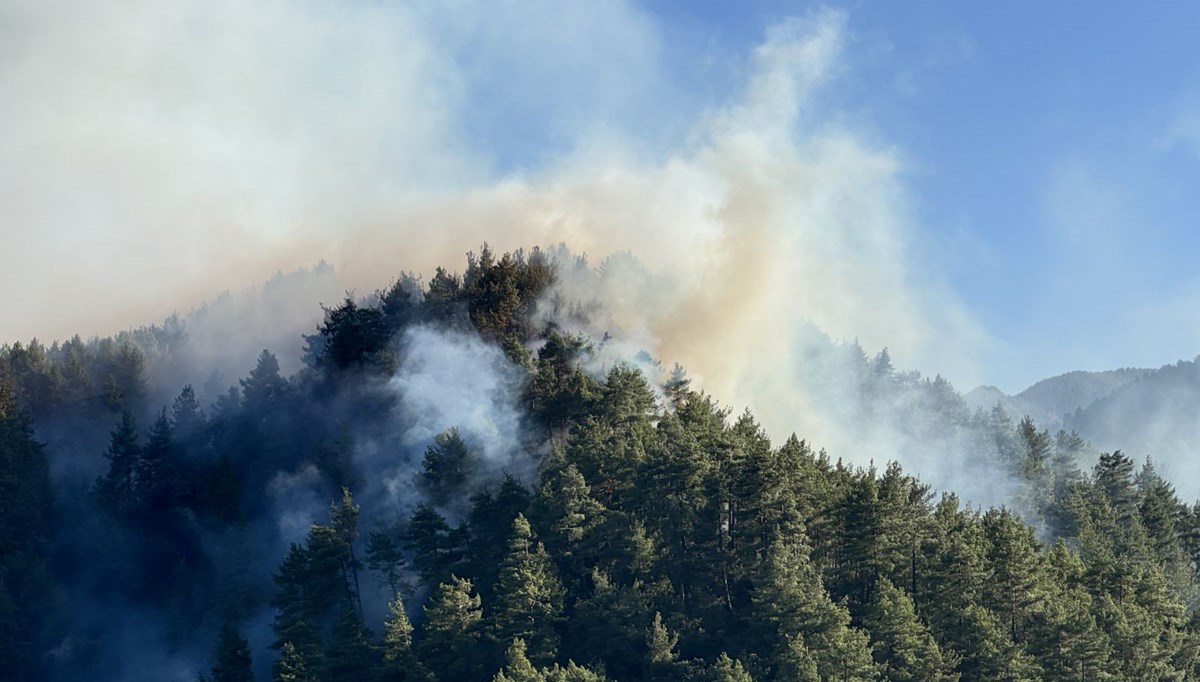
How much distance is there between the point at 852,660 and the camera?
202ft

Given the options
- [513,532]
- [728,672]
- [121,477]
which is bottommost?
[728,672]

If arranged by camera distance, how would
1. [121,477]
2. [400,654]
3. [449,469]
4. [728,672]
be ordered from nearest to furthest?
[728,672] → [400,654] → [449,469] → [121,477]

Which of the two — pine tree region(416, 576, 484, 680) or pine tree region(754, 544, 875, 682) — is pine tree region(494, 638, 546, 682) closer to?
pine tree region(416, 576, 484, 680)

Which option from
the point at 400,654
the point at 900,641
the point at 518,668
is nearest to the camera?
the point at 518,668

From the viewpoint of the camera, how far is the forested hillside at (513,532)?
218ft

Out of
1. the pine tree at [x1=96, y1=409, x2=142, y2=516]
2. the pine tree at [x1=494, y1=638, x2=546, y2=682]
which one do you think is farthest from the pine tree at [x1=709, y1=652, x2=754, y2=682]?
the pine tree at [x1=96, y1=409, x2=142, y2=516]

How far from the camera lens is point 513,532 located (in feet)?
239

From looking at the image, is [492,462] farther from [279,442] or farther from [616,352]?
[279,442]

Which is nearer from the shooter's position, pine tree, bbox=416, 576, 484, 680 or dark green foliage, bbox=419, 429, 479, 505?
pine tree, bbox=416, 576, 484, 680

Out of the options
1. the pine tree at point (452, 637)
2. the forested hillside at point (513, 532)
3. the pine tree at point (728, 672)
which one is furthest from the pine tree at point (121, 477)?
the pine tree at point (728, 672)

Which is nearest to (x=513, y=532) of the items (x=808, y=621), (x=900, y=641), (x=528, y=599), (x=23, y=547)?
(x=528, y=599)

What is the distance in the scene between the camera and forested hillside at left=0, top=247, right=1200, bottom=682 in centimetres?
6644

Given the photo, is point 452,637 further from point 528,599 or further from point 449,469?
point 449,469

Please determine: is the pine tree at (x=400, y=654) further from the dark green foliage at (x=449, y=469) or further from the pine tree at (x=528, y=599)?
the dark green foliage at (x=449, y=469)
